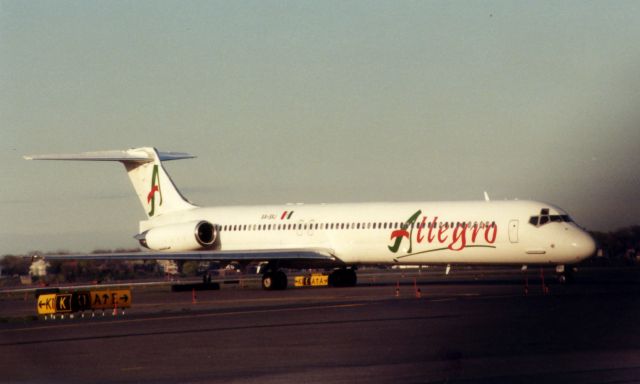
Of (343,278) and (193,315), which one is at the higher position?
(343,278)

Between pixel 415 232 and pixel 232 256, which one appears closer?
pixel 415 232

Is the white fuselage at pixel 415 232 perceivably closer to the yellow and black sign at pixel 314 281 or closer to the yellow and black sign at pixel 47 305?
the yellow and black sign at pixel 314 281

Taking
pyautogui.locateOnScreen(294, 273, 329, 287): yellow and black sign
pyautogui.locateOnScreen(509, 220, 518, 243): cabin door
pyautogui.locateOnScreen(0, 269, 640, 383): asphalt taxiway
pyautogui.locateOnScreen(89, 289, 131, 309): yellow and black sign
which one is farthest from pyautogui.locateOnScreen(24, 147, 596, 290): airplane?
pyautogui.locateOnScreen(89, 289, 131, 309): yellow and black sign

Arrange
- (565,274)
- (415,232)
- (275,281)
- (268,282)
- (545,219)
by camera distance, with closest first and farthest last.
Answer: (545,219), (565,274), (415,232), (275,281), (268,282)

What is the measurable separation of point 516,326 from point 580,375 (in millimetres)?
7515

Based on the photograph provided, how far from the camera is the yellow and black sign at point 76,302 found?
32.2 meters

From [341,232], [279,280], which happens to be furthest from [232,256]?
[341,232]

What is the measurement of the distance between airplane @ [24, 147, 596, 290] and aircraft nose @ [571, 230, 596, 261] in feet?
0.12

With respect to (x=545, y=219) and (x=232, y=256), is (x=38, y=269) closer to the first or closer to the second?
(x=232, y=256)

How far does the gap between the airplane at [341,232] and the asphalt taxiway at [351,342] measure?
248 inches

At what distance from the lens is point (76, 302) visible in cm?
3234

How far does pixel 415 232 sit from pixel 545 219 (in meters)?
5.56

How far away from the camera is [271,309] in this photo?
103 feet

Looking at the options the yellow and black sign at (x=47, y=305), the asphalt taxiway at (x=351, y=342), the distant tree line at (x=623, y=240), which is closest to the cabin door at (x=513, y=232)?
the distant tree line at (x=623, y=240)
